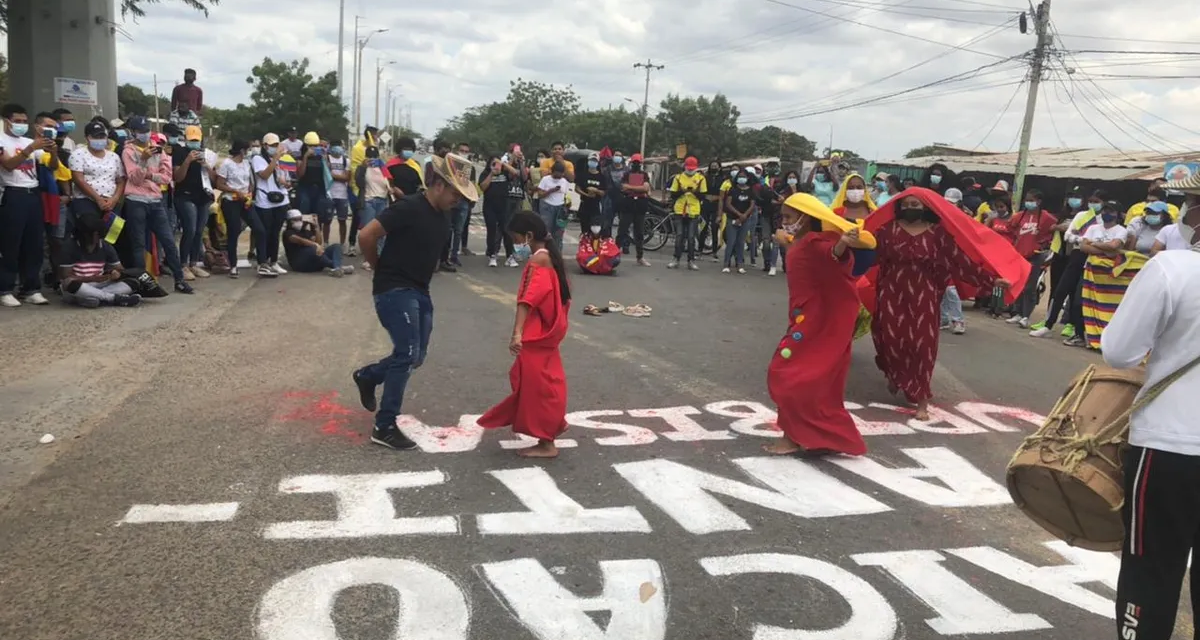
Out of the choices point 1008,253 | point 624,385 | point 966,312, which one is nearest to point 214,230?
point 624,385

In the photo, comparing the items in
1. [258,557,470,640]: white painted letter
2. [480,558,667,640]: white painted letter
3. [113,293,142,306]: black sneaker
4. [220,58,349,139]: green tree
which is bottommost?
[258,557,470,640]: white painted letter

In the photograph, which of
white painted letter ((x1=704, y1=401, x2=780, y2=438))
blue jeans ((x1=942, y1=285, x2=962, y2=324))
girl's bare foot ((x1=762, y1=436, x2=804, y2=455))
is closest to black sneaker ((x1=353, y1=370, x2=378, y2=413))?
white painted letter ((x1=704, y1=401, x2=780, y2=438))

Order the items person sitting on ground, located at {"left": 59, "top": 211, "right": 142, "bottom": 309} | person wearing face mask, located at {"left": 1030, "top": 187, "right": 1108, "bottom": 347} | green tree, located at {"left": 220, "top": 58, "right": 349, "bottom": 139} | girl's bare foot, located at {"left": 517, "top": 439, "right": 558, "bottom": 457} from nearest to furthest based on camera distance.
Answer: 1. girl's bare foot, located at {"left": 517, "top": 439, "right": 558, "bottom": 457}
2. person sitting on ground, located at {"left": 59, "top": 211, "right": 142, "bottom": 309}
3. person wearing face mask, located at {"left": 1030, "top": 187, "right": 1108, "bottom": 347}
4. green tree, located at {"left": 220, "top": 58, "right": 349, "bottom": 139}

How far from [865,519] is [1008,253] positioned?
9.33 ft

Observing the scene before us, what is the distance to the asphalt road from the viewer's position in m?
3.32

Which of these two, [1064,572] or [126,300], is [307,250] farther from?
[1064,572]

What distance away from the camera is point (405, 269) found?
16.6 feet

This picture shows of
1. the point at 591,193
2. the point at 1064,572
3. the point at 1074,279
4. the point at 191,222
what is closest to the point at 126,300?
the point at 191,222

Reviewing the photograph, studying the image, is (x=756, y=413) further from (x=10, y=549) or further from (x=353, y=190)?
(x=353, y=190)

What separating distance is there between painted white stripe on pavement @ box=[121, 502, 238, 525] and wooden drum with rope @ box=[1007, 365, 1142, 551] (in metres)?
3.45

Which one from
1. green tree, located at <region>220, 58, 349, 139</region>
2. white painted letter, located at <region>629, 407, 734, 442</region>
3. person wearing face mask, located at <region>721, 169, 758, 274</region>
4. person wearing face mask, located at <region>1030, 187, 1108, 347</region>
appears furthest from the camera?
green tree, located at <region>220, 58, 349, 139</region>

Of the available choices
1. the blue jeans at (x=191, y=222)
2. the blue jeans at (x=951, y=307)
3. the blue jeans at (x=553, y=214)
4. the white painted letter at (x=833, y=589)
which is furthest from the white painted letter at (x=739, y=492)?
the blue jeans at (x=553, y=214)

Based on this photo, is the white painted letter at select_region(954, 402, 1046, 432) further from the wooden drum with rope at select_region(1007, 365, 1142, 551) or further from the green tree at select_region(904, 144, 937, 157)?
the green tree at select_region(904, 144, 937, 157)

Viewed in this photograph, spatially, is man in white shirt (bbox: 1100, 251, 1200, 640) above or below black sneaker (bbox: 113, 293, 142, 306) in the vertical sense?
above
